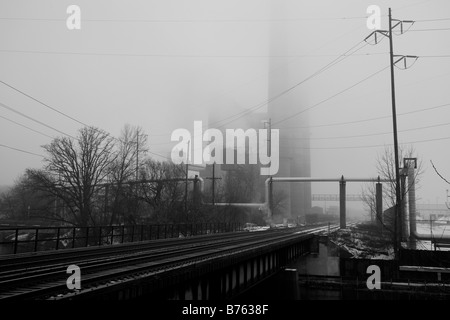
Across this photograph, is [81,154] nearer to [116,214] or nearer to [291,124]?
[116,214]

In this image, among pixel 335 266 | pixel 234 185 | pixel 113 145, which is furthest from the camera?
pixel 234 185

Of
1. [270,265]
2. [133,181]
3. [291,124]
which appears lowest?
[270,265]

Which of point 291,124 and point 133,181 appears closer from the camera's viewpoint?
point 133,181

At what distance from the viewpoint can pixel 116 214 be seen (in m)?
50.3

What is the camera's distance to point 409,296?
23.2 metres

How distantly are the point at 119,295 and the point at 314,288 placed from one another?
23781 mm

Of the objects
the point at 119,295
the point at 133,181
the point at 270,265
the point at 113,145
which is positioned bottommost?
the point at 270,265

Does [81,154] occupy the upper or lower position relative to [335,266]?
upper

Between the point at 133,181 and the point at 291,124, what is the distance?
97.8m
